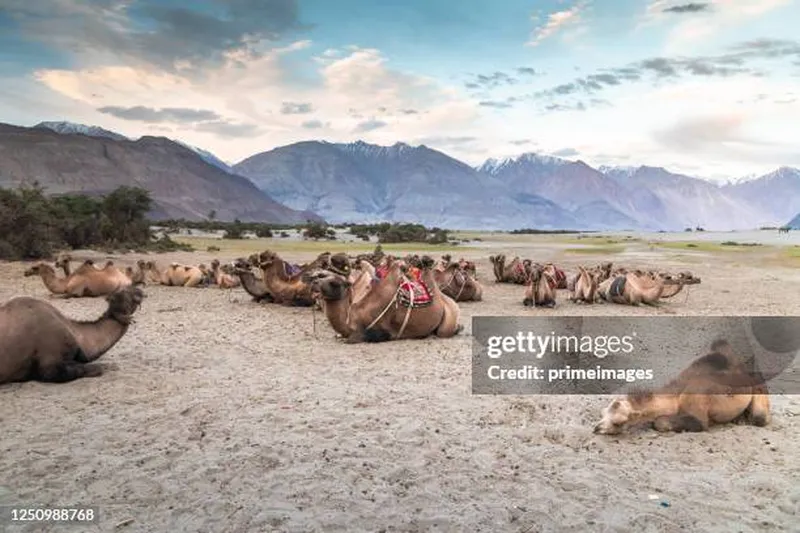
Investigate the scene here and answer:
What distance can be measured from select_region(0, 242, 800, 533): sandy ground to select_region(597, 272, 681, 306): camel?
9708mm

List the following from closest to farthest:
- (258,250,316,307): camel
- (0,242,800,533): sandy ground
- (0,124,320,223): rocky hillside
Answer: (0,242,800,533): sandy ground < (258,250,316,307): camel < (0,124,320,223): rocky hillside

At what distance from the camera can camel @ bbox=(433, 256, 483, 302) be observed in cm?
1872

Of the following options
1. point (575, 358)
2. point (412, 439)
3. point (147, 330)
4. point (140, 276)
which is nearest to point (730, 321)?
point (575, 358)

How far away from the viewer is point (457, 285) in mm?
18766

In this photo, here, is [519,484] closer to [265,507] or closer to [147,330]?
[265,507]

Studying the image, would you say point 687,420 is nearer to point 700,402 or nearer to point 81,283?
point 700,402

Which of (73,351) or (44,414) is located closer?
(44,414)

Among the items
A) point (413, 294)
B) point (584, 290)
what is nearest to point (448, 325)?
point (413, 294)

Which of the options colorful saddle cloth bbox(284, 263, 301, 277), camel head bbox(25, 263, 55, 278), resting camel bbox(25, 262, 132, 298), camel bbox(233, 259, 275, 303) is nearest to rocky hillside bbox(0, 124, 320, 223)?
camel head bbox(25, 263, 55, 278)

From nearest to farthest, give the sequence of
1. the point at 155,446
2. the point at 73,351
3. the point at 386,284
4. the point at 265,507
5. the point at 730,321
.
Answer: the point at 265,507, the point at 155,446, the point at 73,351, the point at 386,284, the point at 730,321

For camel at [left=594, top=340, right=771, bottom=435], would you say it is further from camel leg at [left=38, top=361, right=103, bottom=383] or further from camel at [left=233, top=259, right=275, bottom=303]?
camel at [left=233, top=259, right=275, bottom=303]

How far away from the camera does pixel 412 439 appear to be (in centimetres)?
695

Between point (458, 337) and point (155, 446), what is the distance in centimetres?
717

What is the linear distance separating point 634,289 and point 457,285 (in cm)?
474
